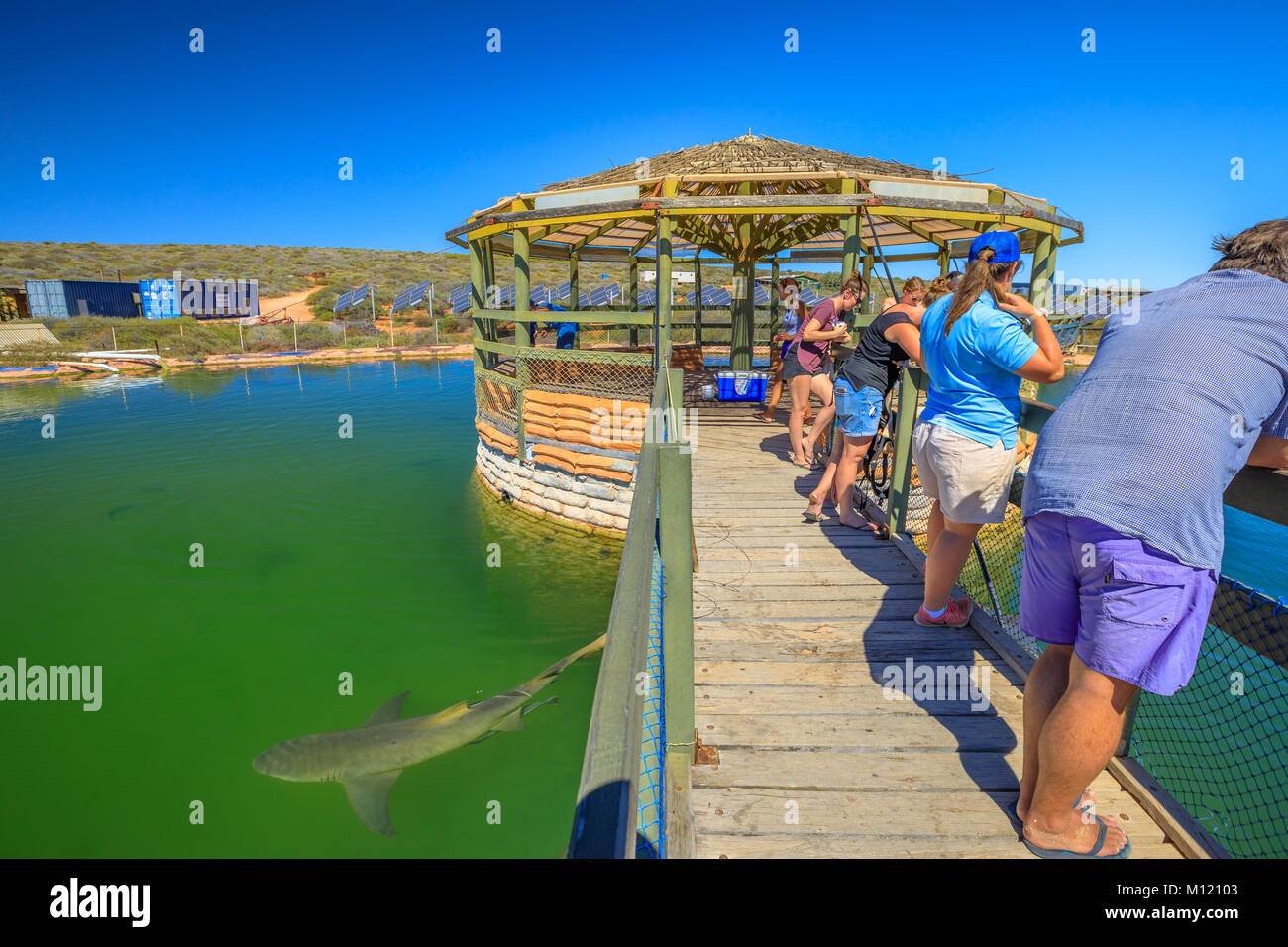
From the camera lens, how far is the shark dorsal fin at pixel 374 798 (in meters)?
4.32

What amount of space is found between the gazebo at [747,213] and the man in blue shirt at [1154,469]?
5.15 meters

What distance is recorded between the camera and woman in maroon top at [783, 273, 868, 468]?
580 centimetres

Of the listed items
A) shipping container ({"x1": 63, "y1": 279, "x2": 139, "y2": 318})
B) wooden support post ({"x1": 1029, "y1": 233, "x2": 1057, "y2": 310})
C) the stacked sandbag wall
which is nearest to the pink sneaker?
the stacked sandbag wall

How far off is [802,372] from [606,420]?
268 cm

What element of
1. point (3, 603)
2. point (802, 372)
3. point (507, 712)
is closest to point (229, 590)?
point (3, 603)

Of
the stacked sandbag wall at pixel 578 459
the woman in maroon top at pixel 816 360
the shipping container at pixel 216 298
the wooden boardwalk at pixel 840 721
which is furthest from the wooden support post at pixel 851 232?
the shipping container at pixel 216 298

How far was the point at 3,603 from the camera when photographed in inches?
289

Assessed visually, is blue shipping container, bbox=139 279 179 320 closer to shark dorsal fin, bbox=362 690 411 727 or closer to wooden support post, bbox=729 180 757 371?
wooden support post, bbox=729 180 757 371

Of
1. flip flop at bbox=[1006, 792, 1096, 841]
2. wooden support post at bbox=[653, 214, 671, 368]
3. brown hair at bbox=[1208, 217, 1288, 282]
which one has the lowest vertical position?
flip flop at bbox=[1006, 792, 1096, 841]

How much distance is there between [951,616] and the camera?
11.0ft

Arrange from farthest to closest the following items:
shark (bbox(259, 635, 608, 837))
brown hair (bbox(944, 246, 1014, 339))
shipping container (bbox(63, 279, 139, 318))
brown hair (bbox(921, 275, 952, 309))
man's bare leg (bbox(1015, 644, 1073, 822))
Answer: shipping container (bbox(63, 279, 139, 318)) → shark (bbox(259, 635, 608, 837)) → brown hair (bbox(921, 275, 952, 309)) → brown hair (bbox(944, 246, 1014, 339)) → man's bare leg (bbox(1015, 644, 1073, 822))

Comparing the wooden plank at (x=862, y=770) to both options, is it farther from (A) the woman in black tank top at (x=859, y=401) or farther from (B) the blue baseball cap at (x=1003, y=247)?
(A) the woman in black tank top at (x=859, y=401)

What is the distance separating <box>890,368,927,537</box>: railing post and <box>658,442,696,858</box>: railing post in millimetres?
2479

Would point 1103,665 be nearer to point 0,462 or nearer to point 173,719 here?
point 173,719
